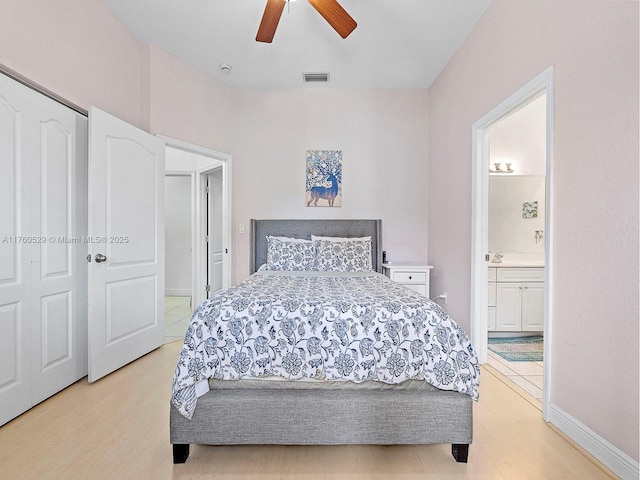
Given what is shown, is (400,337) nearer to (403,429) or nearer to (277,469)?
(403,429)

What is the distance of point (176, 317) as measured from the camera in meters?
4.48

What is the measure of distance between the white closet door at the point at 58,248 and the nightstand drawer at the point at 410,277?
9.48 ft

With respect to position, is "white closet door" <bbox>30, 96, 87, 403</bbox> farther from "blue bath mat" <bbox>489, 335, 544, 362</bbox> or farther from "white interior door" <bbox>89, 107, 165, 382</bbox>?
"blue bath mat" <bbox>489, 335, 544, 362</bbox>

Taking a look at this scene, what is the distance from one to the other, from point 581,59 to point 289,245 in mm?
2651

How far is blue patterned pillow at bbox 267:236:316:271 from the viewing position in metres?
3.35

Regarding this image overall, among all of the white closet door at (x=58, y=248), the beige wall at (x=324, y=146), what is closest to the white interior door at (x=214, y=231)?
the beige wall at (x=324, y=146)

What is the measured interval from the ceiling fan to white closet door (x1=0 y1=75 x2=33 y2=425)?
1.55m

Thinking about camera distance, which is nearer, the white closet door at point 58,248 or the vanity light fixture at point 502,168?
the white closet door at point 58,248

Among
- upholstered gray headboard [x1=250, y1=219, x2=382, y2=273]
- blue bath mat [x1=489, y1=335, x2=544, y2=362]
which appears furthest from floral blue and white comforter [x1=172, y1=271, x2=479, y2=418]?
upholstered gray headboard [x1=250, y1=219, x2=382, y2=273]

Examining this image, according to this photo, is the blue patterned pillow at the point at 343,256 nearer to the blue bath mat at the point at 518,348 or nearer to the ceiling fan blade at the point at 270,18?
the blue bath mat at the point at 518,348

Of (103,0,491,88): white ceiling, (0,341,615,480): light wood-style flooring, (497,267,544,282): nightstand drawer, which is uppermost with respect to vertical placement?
(103,0,491,88): white ceiling

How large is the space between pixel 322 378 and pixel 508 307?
8.85ft

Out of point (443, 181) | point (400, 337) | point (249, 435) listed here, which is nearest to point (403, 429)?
point (400, 337)

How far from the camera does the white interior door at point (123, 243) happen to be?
2391 mm
